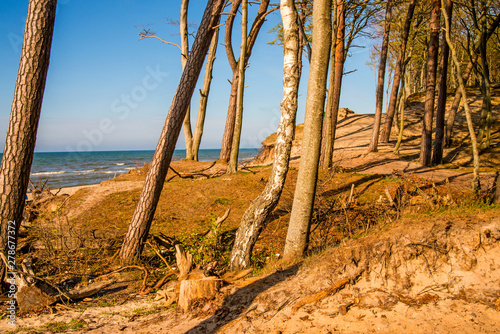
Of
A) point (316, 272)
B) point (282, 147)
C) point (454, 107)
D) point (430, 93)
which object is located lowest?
point (316, 272)

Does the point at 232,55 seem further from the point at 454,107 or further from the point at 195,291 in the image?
the point at 195,291

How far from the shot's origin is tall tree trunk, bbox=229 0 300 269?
525 centimetres

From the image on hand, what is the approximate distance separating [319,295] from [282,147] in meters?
2.35

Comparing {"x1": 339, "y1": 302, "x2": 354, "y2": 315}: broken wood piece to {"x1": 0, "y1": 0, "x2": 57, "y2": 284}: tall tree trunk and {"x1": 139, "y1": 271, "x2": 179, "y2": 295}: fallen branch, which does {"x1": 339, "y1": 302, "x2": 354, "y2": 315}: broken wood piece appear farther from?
{"x1": 0, "y1": 0, "x2": 57, "y2": 284}: tall tree trunk

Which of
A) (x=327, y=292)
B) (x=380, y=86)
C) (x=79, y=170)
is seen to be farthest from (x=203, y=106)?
(x=79, y=170)

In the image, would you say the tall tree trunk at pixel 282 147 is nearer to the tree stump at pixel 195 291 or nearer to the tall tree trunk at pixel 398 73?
the tree stump at pixel 195 291

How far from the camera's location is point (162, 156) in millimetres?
6293

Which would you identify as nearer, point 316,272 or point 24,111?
point 316,272

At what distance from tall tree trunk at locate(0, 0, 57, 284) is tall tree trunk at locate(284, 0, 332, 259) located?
3.91 m

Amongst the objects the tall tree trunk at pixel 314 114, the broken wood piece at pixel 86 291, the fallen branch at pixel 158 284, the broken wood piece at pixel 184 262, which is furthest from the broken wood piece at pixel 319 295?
the broken wood piece at pixel 86 291

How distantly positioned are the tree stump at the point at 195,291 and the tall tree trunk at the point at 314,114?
1533 millimetres

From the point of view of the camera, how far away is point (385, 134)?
18.7m

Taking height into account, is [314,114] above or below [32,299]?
above

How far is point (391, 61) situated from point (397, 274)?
3144 cm
